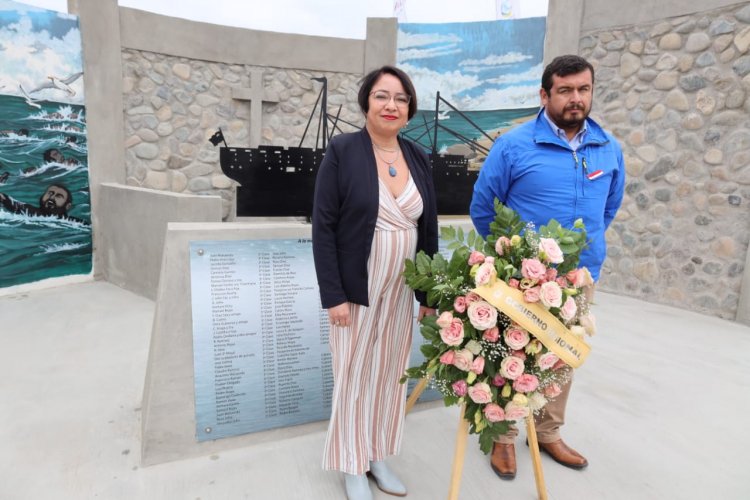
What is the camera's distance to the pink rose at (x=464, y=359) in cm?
145

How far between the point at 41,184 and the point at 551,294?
517cm

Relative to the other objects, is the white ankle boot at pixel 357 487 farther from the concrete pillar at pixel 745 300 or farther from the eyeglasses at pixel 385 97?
the concrete pillar at pixel 745 300

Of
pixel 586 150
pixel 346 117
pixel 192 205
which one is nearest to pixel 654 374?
pixel 586 150

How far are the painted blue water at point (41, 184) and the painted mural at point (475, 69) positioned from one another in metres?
4.33

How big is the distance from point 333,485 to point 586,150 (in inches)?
68.3

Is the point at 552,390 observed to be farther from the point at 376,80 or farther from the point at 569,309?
the point at 376,80

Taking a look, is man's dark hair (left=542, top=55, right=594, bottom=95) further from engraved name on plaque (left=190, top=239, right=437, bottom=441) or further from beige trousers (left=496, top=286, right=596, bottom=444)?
engraved name on plaque (left=190, top=239, right=437, bottom=441)

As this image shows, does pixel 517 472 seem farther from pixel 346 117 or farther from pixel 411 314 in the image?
pixel 346 117

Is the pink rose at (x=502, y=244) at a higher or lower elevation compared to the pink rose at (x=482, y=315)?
higher

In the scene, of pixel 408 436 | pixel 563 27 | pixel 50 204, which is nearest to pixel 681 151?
pixel 563 27

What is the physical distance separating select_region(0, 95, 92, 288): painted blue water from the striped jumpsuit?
436 centimetres

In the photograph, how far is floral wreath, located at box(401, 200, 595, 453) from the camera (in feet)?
4.65

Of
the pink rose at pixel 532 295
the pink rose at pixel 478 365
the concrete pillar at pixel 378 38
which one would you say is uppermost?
the concrete pillar at pixel 378 38

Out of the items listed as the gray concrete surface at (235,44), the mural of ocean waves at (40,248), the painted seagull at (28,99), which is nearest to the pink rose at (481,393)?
the mural of ocean waves at (40,248)
